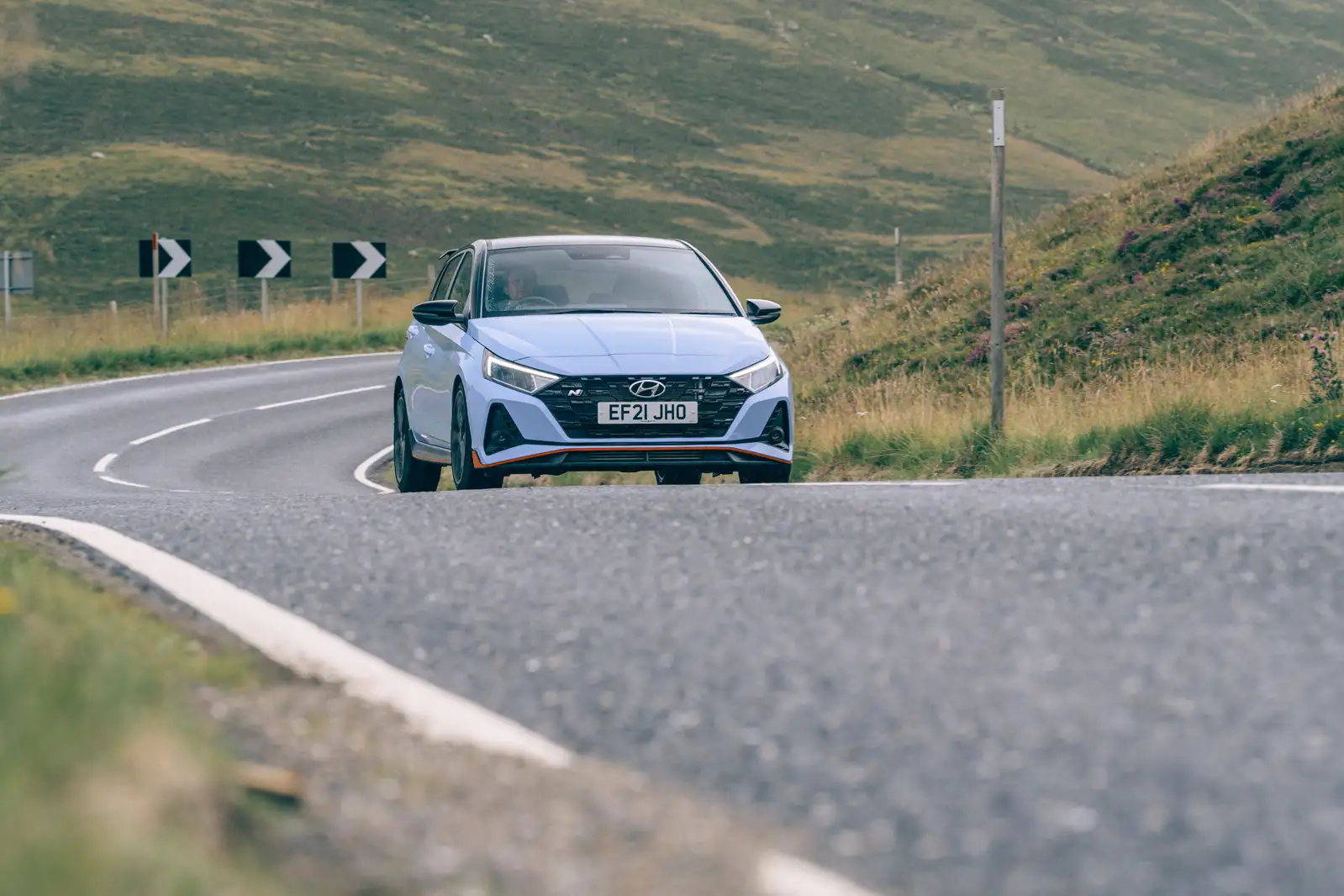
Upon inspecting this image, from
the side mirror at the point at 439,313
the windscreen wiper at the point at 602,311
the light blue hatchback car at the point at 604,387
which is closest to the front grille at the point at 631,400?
the light blue hatchback car at the point at 604,387

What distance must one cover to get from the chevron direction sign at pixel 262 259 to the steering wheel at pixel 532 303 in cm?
2451

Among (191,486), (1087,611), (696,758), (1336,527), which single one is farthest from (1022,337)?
(696,758)

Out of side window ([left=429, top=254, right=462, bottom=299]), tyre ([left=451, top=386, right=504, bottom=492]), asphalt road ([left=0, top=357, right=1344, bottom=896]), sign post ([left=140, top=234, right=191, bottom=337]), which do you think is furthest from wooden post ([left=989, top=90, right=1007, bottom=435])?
sign post ([left=140, top=234, right=191, bottom=337])

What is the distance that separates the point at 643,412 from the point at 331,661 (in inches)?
232

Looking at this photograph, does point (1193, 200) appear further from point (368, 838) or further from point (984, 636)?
point (368, 838)

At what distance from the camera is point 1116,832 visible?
12.1 ft

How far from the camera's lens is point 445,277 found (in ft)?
46.4

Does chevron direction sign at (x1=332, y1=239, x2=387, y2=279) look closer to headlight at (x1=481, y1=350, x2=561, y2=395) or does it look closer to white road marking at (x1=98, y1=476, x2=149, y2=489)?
white road marking at (x1=98, y1=476, x2=149, y2=489)

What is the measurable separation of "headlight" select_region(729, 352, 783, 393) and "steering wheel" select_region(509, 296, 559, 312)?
5.01 feet

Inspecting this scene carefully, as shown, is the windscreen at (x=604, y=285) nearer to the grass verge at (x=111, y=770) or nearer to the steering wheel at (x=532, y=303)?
the steering wheel at (x=532, y=303)

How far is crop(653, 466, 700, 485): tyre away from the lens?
41.6ft

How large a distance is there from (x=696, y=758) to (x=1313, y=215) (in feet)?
63.1

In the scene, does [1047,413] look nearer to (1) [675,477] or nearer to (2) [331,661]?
(1) [675,477]

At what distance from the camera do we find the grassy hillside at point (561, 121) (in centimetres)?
6569
